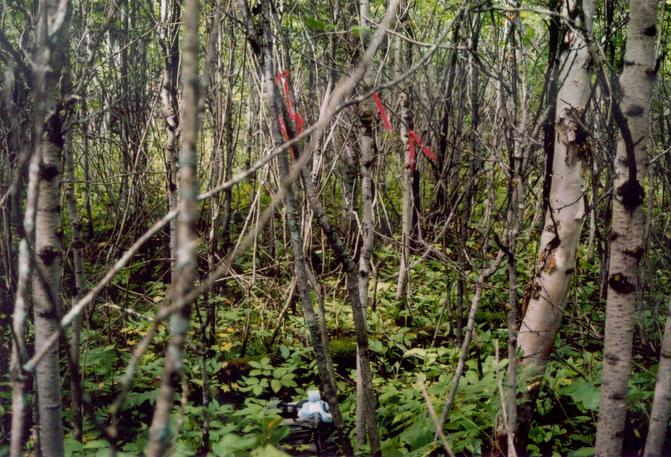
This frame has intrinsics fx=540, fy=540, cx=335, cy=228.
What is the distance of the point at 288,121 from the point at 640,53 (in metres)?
1.01

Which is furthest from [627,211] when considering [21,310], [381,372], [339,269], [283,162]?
[339,269]

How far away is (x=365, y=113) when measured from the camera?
8.05ft

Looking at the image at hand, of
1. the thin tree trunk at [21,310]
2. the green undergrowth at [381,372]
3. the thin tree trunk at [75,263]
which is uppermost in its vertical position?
the thin tree trunk at [21,310]

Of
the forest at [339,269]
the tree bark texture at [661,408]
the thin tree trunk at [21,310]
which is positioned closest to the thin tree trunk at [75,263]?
the forest at [339,269]

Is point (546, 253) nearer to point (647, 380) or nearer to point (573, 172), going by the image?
point (573, 172)

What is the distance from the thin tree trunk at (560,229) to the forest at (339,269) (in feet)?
0.03

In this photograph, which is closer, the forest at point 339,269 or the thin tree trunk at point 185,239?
the thin tree trunk at point 185,239

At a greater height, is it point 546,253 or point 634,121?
point 634,121

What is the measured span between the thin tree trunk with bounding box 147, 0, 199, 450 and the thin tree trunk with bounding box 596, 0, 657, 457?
909mm

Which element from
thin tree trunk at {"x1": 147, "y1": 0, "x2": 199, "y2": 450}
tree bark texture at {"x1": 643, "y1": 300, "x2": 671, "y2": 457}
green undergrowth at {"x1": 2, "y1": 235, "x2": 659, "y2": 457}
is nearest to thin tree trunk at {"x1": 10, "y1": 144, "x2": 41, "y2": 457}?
thin tree trunk at {"x1": 147, "y1": 0, "x2": 199, "y2": 450}

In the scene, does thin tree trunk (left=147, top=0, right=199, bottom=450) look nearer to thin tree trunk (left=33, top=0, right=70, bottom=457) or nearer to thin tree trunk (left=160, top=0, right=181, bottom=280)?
thin tree trunk (left=33, top=0, right=70, bottom=457)

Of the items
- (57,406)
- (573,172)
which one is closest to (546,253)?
(573,172)

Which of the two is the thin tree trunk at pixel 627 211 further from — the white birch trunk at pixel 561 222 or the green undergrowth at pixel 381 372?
the white birch trunk at pixel 561 222

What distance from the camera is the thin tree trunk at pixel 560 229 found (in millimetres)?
2434
